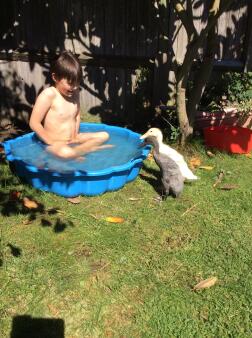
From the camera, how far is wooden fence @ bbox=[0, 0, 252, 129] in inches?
269

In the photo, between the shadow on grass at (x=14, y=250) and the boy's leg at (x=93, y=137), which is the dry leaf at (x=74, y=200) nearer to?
the shadow on grass at (x=14, y=250)

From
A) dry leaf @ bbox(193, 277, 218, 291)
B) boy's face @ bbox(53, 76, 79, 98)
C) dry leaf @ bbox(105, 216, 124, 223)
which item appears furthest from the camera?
boy's face @ bbox(53, 76, 79, 98)

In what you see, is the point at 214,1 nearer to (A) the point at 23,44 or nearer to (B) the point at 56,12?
(B) the point at 56,12

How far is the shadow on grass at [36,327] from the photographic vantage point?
9.28ft

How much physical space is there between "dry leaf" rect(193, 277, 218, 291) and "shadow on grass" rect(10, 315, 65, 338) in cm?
113

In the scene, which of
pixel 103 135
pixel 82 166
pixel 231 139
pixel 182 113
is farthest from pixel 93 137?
pixel 231 139

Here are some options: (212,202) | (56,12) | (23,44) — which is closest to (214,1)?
(212,202)

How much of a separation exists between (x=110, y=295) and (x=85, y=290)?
21 centimetres

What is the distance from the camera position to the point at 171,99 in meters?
7.22

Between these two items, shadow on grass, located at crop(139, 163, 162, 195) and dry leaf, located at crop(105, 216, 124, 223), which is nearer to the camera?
dry leaf, located at crop(105, 216, 124, 223)

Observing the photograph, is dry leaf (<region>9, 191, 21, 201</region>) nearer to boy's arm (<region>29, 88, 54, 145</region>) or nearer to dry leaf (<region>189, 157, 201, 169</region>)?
boy's arm (<region>29, 88, 54, 145</region>)

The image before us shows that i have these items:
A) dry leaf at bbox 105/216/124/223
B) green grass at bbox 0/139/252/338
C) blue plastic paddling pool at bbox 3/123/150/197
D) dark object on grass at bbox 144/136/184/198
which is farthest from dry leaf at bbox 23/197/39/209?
dark object on grass at bbox 144/136/184/198

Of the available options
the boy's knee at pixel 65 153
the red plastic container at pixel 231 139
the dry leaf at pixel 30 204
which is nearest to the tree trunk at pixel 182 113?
the red plastic container at pixel 231 139

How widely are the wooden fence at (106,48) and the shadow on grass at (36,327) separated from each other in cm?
494
